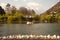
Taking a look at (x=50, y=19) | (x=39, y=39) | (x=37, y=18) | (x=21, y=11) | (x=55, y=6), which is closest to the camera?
(x=39, y=39)

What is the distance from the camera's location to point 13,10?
169 ft

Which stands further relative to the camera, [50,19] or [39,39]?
[50,19]

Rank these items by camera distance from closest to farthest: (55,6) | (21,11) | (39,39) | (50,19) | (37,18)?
(39,39), (50,19), (37,18), (21,11), (55,6)

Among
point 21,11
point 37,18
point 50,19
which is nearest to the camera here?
point 50,19

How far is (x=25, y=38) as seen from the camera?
11836 mm

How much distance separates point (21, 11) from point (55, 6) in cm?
990

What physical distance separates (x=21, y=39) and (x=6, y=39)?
855mm

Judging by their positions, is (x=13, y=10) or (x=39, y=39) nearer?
(x=39, y=39)

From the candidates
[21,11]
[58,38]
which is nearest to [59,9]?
[21,11]

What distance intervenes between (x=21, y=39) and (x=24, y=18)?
104 feet

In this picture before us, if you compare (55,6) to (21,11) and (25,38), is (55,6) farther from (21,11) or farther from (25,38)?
(25,38)

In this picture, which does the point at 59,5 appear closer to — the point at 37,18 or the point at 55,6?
the point at 55,6

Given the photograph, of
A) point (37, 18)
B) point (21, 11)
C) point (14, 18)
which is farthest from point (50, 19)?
point (21, 11)

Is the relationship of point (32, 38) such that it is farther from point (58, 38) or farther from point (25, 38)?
point (58, 38)
